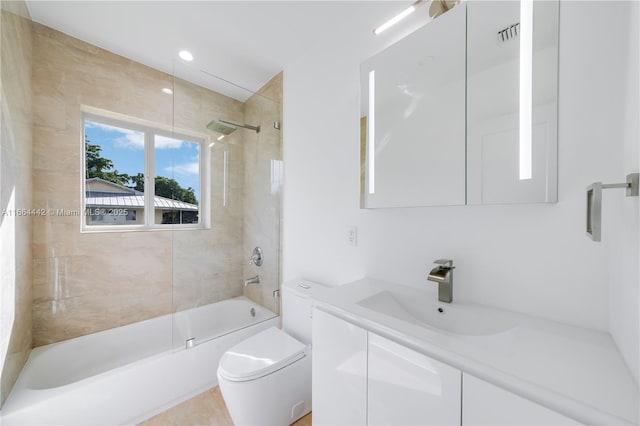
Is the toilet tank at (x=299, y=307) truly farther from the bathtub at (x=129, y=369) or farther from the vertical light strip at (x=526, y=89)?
the vertical light strip at (x=526, y=89)

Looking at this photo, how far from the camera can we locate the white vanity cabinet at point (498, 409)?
0.50 m

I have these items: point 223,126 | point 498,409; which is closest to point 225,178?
point 223,126

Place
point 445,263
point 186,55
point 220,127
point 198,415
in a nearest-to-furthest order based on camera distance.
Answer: point 445,263 → point 198,415 → point 186,55 → point 220,127

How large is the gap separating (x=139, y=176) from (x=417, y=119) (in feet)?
7.63

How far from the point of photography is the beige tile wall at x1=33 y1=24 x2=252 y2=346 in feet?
5.68

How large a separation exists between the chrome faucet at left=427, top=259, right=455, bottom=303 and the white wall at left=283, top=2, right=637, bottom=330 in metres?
0.07

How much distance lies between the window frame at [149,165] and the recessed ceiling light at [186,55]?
1.86ft

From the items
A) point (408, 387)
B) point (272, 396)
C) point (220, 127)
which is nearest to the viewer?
point (408, 387)

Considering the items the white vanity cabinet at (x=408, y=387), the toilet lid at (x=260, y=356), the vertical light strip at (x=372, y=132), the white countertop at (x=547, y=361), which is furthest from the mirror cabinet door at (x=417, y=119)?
the toilet lid at (x=260, y=356)

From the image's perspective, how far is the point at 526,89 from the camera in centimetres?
88

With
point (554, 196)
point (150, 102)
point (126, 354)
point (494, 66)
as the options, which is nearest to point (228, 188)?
point (150, 102)

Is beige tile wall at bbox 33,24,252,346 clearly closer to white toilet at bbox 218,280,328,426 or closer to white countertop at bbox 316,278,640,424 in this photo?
white toilet at bbox 218,280,328,426

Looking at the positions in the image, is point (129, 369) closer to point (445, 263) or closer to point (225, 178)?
point (225, 178)

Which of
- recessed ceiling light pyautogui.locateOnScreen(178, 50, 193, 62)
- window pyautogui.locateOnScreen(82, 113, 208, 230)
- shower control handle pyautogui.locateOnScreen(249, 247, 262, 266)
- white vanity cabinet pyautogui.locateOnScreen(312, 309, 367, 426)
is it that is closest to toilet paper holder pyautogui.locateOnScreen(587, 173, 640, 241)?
white vanity cabinet pyautogui.locateOnScreen(312, 309, 367, 426)
